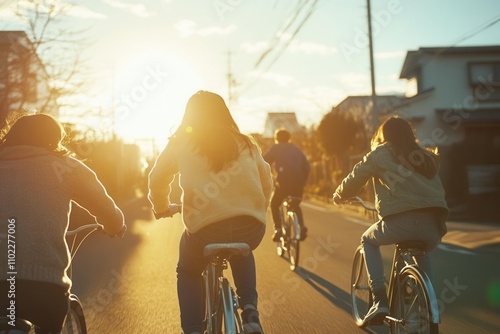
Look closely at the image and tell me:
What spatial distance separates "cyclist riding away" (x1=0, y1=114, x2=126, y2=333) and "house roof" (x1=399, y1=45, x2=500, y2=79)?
1085 inches

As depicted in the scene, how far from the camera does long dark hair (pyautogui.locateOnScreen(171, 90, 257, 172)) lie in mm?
3480

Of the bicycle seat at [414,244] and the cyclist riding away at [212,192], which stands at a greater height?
the cyclist riding away at [212,192]

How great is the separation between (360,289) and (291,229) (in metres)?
3.98

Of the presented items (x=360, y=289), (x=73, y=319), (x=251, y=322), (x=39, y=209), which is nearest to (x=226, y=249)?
(x=251, y=322)

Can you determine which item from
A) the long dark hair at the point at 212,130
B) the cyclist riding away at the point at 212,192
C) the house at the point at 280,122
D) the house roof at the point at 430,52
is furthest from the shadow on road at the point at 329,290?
the house at the point at 280,122

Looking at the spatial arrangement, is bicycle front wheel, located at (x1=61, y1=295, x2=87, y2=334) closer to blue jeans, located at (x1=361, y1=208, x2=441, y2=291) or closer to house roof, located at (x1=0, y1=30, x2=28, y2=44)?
blue jeans, located at (x1=361, y1=208, x2=441, y2=291)

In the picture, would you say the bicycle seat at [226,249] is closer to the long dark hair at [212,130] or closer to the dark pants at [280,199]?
the long dark hair at [212,130]

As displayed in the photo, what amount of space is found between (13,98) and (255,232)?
17056 millimetres

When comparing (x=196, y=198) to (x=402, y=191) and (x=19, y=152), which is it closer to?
(x=19, y=152)

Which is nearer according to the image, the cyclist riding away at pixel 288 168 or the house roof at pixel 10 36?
the cyclist riding away at pixel 288 168

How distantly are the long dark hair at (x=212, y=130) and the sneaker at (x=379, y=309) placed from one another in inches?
67.5

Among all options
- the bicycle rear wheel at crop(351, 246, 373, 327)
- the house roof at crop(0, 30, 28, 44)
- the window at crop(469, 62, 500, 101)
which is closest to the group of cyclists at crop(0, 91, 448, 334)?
the bicycle rear wheel at crop(351, 246, 373, 327)

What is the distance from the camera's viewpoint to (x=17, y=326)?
276 cm

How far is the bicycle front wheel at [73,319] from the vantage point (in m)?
3.31
